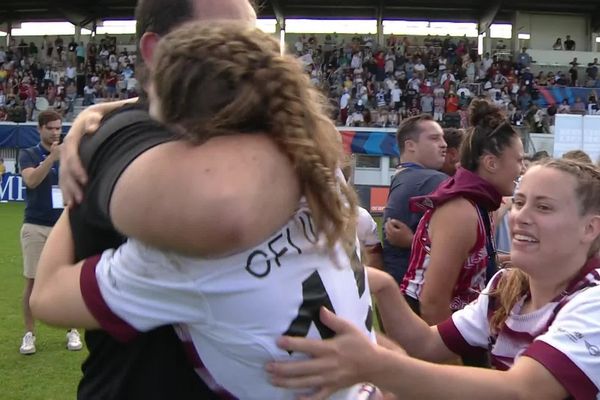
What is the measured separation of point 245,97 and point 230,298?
32 centimetres

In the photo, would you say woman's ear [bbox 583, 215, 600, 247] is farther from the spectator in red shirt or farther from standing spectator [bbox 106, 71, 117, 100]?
standing spectator [bbox 106, 71, 117, 100]

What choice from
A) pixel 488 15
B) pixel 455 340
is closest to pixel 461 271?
pixel 455 340

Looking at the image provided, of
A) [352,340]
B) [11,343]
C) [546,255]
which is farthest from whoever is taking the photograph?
[11,343]

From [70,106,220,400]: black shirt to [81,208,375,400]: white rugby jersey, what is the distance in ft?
0.16

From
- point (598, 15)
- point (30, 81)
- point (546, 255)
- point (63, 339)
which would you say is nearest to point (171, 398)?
point (546, 255)

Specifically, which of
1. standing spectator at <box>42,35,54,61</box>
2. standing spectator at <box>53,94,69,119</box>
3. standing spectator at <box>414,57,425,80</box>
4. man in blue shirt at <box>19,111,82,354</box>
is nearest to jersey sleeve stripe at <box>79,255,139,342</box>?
man in blue shirt at <box>19,111,82,354</box>

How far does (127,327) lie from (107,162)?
0.28 meters

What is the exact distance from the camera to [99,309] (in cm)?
112

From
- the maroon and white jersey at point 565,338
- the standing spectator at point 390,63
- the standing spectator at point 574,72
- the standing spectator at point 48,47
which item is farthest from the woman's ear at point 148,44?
the standing spectator at point 48,47

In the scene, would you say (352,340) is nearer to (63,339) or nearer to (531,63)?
(63,339)

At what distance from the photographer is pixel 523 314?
192 cm

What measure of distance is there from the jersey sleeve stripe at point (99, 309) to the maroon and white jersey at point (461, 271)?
2.29 metres

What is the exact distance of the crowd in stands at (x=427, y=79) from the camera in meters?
25.7

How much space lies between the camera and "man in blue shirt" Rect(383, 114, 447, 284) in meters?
4.20
